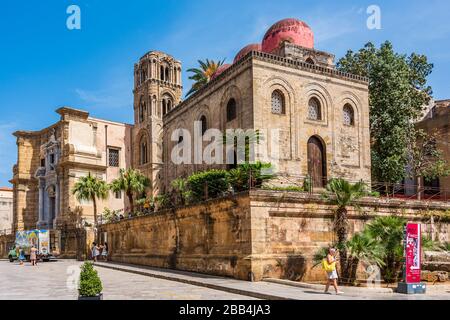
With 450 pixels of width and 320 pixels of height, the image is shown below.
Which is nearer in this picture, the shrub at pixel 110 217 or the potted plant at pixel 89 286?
the potted plant at pixel 89 286

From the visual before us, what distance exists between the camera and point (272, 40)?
100ft

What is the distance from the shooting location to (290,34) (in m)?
30.0

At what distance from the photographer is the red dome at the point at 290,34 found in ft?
98.1

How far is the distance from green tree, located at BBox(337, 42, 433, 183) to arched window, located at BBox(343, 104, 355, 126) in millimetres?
3187

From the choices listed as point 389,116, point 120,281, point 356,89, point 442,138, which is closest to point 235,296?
point 120,281

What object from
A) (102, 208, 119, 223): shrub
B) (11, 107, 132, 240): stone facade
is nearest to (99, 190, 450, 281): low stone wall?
(102, 208, 119, 223): shrub

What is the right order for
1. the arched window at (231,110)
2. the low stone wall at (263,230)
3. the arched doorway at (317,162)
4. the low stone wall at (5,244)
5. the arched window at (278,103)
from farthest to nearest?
the low stone wall at (5,244)
the arched window at (231,110)
the arched doorway at (317,162)
the arched window at (278,103)
the low stone wall at (263,230)

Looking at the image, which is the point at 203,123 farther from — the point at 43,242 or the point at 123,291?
the point at 43,242

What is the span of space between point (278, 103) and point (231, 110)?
9.45 ft

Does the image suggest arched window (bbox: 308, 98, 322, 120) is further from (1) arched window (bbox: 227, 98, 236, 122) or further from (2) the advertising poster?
(2) the advertising poster

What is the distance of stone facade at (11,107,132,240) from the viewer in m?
47.4

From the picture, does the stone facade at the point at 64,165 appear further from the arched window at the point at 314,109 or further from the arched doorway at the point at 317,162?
the arched window at the point at 314,109

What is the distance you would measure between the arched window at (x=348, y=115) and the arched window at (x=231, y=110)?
648 centimetres

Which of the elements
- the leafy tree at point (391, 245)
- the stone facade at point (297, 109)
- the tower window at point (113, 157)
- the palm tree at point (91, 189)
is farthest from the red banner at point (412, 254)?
the tower window at point (113, 157)
